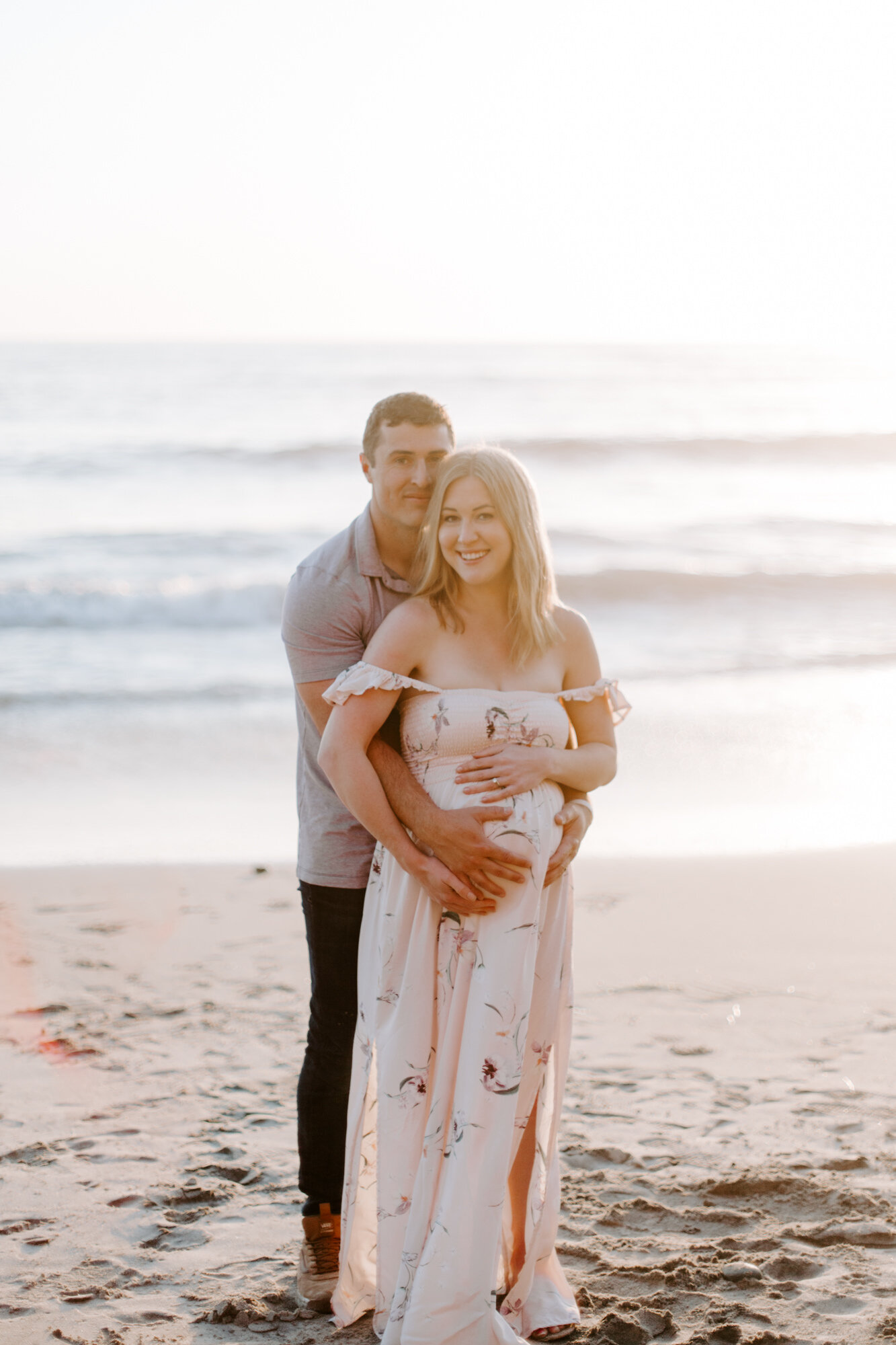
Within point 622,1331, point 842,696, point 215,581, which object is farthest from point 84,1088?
point 215,581

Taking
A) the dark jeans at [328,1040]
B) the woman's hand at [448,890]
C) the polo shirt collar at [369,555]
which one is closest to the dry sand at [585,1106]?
the dark jeans at [328,1040]

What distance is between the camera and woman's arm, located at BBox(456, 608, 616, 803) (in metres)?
2.75

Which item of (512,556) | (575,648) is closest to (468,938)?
(575,648)

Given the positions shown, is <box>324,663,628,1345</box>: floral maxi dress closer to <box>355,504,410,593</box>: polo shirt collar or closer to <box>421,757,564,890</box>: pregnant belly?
<box>421,757,564,890</box>: pregnant belly

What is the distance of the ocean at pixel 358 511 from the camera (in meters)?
7.10

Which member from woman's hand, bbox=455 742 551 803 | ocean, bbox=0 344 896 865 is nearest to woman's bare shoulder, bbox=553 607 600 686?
woman's hand, bbox=455 742 551 803

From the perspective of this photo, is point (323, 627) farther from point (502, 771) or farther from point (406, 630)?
point (502, 771)

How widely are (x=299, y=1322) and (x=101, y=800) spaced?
4438 mm

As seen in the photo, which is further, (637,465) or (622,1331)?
(637,465)

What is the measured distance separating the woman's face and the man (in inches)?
7.9

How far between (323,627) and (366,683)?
0.85 ft

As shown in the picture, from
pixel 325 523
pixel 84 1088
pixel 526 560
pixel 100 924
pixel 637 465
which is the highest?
pixel 637 465

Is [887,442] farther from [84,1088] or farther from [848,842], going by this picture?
[84,1088]

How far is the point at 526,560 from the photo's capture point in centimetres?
281
